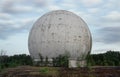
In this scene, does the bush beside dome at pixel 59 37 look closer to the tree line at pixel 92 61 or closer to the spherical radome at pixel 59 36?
the spherical radome at pixel 59 36

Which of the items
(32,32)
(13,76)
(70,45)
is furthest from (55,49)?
(13,76)

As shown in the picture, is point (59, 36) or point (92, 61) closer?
point (92, 61)

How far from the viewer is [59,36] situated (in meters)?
28.6

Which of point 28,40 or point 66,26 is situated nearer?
point 66,26

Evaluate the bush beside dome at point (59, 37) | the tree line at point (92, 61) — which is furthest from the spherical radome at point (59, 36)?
the tree line at point (92, 61)

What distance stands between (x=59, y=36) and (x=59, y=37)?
0.29ft

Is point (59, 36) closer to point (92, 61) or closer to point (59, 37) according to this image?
point (59, 37)

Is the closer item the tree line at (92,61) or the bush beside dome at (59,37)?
the tree line at (92,61)

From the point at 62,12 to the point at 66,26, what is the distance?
2147mm

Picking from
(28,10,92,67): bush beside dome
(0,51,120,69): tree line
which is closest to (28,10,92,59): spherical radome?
(28,10,92,67): bush beside dome

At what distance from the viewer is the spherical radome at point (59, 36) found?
28.6 m

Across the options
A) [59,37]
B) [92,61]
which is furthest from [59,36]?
[92,61]

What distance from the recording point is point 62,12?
3072 centimetres

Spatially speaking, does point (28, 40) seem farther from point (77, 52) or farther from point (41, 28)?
point (77, 52)
